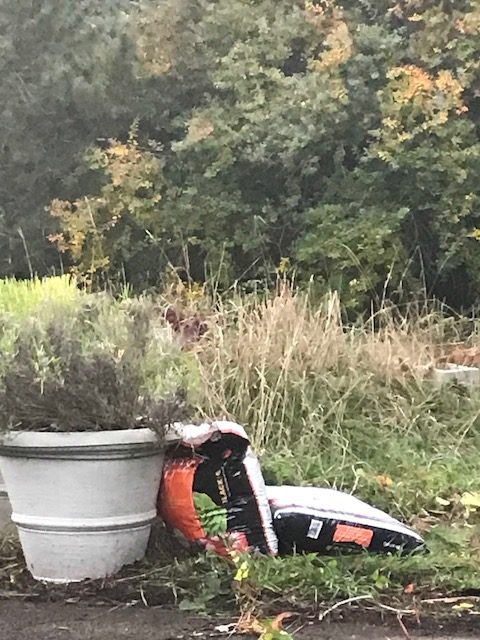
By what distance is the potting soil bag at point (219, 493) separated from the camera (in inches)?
120

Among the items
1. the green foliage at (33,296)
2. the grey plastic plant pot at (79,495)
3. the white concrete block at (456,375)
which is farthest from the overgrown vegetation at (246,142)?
the grey plastic plant pot at (79,495)

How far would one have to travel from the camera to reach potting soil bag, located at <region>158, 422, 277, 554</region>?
3.04 metres

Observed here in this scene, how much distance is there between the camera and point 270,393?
4.50 meters

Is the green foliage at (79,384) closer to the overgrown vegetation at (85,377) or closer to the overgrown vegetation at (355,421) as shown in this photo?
the overgrown vegetation at (85,377)

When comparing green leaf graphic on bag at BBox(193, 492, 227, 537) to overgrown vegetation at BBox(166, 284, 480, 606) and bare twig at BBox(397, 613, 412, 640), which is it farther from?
bare twig at BBox(397, 613, 412, 640)

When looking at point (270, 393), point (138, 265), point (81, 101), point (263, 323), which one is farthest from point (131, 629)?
point (81, 101)

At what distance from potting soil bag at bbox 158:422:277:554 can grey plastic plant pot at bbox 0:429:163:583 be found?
0.11 m

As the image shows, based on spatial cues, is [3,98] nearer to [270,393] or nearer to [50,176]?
[50,176]

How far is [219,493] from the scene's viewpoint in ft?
10.0

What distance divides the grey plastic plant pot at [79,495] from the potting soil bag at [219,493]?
0.11 metres

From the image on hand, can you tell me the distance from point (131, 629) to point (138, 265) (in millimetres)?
5487

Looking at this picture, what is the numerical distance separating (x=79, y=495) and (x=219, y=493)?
1.48ft

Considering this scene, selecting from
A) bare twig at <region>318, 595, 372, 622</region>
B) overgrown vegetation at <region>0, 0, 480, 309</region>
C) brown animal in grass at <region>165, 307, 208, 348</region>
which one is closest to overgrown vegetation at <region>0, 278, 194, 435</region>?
bare twig at <region>318, 595, 372, 622</region>

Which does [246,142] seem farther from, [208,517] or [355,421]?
[208,517]
